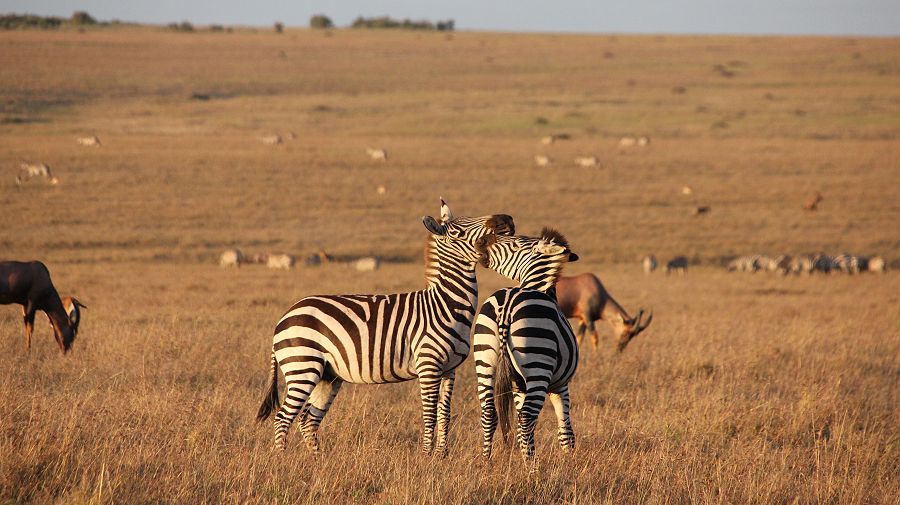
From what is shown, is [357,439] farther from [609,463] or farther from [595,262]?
[595,262]

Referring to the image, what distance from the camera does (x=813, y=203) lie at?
108 feet

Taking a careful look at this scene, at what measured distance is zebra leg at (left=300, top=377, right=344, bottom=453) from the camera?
7164 millimetres

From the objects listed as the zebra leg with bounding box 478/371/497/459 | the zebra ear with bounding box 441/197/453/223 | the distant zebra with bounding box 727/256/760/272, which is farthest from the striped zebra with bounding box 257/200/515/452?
the distant zebra with bounding box 727/256/760/272

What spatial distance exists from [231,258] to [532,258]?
17057mm

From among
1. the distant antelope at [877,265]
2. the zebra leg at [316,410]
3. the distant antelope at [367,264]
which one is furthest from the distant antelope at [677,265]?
the zebra leg at [316,410]

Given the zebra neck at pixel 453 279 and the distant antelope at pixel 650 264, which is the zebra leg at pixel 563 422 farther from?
the distant antelope at pixel 650 264

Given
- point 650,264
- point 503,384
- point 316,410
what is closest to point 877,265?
point 650,264

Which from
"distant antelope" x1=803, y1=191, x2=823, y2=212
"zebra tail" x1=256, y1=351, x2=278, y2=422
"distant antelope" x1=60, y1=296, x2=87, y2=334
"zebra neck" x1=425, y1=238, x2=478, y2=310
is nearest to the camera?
"zebra neck" x1=425, y1=238, x2=478, y2=310

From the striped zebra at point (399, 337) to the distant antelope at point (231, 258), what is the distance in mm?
16817

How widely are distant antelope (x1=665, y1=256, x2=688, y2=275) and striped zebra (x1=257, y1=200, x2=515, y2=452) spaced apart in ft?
58.4

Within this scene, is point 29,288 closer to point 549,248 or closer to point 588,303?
point 549,248

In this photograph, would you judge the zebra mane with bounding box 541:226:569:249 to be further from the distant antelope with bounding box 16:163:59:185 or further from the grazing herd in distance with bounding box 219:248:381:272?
the distant antelope with bounding box 16:163:59:185

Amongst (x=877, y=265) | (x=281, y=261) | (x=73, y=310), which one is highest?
(x=73, y=310)

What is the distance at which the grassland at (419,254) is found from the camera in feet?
21.5
